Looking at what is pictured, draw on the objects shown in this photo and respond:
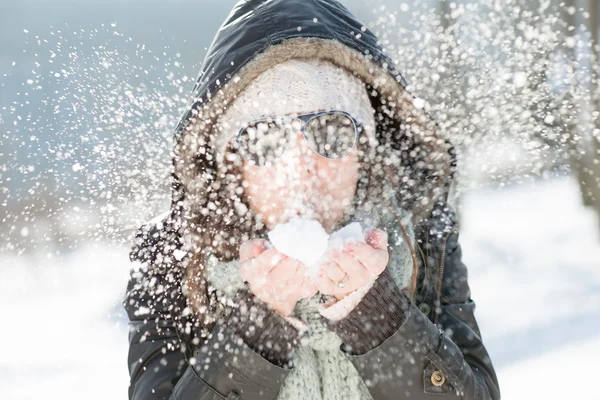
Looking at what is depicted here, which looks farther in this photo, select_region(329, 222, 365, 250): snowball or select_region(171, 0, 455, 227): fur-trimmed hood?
select_region(171, 0, 455, 227): fur-trimmed hood

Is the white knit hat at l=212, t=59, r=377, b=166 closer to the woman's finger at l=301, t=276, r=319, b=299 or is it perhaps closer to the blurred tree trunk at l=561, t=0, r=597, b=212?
the woman's finger at l=301, t=276, r=319, b=299

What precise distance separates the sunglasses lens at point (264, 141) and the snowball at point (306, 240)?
18 cm

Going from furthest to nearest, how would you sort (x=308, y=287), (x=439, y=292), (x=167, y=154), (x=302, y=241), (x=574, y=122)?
(x=574, y=122) < (x=167, y=154) < (x=439, y=292) < (x=308, y=287) < (x=302, y=241)

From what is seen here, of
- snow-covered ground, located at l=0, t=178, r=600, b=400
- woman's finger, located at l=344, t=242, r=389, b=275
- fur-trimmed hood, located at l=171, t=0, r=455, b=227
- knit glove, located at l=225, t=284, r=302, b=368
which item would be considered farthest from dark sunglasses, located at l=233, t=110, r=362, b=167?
snow-covered ground, located at l=0, t=178, r=600, b=400

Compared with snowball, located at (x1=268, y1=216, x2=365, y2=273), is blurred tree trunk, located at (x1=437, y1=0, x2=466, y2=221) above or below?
above

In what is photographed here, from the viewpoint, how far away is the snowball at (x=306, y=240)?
1342mm

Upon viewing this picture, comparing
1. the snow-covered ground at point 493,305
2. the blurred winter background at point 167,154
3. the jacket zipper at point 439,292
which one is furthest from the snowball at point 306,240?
the snow-covered ground at point 493,305

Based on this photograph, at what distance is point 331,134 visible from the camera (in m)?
1.49

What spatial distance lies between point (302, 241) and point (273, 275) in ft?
0.39

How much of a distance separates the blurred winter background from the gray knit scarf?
140cm

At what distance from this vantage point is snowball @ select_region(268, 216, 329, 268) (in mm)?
1340

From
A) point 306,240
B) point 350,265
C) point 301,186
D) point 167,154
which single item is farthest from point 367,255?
point 167,154

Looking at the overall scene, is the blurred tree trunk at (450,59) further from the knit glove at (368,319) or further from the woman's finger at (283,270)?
the woman's finger at (283,270)

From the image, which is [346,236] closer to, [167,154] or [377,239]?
[377,239]
